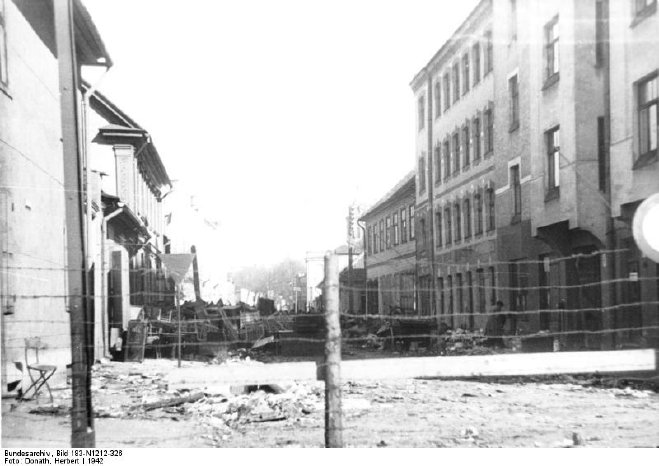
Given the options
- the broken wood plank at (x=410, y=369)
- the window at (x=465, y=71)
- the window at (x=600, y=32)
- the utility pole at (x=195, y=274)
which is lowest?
the broken wood plank at (x=410, y=369)

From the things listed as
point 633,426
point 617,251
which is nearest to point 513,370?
point 633,426

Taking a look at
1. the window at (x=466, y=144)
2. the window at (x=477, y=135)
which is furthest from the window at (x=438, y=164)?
the window at (x=477, y=135)

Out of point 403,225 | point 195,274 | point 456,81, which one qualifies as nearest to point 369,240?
point 403,225

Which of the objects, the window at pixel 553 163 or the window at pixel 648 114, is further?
the window at pixel 553 163

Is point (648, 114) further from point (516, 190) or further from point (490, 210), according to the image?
point (490, 210)

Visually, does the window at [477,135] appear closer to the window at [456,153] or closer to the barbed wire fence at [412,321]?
the window at [456,153]

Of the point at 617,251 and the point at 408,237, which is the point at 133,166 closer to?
the point at 408,237

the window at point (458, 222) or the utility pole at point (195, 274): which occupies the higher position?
the window at point (458, 222)
